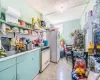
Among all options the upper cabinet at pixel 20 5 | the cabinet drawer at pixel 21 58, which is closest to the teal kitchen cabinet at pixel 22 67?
the cabinet drawer at pixel 21 58

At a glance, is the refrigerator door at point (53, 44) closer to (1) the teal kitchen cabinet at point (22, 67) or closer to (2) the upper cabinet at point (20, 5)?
(2) the upper cabinet at point (20, 5)

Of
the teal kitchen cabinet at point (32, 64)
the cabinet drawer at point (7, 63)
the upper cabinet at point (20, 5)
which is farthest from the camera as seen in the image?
the teal kitchen cabinet at point (32, 64)

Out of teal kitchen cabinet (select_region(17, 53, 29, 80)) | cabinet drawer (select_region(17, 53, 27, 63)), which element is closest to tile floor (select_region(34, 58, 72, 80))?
teal kitchen cabinet (select_region(17, 53, 29, 80))

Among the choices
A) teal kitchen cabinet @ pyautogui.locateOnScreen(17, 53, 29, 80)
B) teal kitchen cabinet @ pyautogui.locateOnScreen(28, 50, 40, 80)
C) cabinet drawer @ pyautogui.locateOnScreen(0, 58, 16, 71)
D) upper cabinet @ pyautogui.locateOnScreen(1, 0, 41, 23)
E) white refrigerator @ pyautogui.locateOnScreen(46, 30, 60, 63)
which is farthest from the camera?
white refrigerator @ pyautogui.locateOnScreen(46, 30, 60, 63)

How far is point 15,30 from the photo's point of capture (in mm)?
2592

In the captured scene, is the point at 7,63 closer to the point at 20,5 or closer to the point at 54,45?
the point at 20,5

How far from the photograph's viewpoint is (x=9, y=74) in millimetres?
1780

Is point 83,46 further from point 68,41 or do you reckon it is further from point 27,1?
point 27,1

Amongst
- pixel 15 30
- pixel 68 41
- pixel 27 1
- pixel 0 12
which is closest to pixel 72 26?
pixel 68 41

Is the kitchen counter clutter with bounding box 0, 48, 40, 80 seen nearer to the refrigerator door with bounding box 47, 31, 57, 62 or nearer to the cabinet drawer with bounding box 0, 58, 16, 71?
the cabinet drawer with bounding box 0, 58, 16, 71

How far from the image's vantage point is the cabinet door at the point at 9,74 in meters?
1.61

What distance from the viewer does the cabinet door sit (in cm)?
161

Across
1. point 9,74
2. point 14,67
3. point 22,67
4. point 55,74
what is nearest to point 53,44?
point 55,74

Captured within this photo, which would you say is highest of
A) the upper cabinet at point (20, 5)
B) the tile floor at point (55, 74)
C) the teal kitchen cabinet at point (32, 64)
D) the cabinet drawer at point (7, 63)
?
the upper cabinet at point (20, 5)
